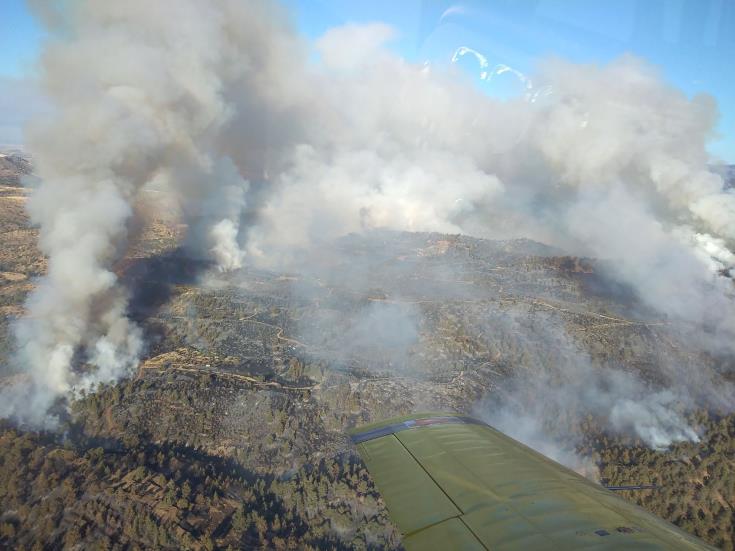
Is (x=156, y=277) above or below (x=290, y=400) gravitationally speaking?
above

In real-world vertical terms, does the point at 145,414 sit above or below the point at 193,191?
below

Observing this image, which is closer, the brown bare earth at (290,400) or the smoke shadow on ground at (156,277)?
the brown bare earth at (290,400)

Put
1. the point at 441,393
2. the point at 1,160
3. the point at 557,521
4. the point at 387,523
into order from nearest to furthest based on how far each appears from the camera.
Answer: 1. the point at 557,521
2. the point at 387,523
3. the point at 441,393
4. the point at 1,160

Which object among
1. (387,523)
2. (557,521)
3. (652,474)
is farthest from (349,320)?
(557,521)

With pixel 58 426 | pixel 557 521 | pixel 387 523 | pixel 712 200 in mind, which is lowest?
pixel 58 426

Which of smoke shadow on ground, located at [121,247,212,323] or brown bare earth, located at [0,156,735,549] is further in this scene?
smoke shadow on ground, located at [121,247,212,323]

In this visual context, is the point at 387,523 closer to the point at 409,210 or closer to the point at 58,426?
the point at 58,426

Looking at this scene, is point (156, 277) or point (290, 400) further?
point (156, 277)

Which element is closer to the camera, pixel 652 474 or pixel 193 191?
pixel 652 474
